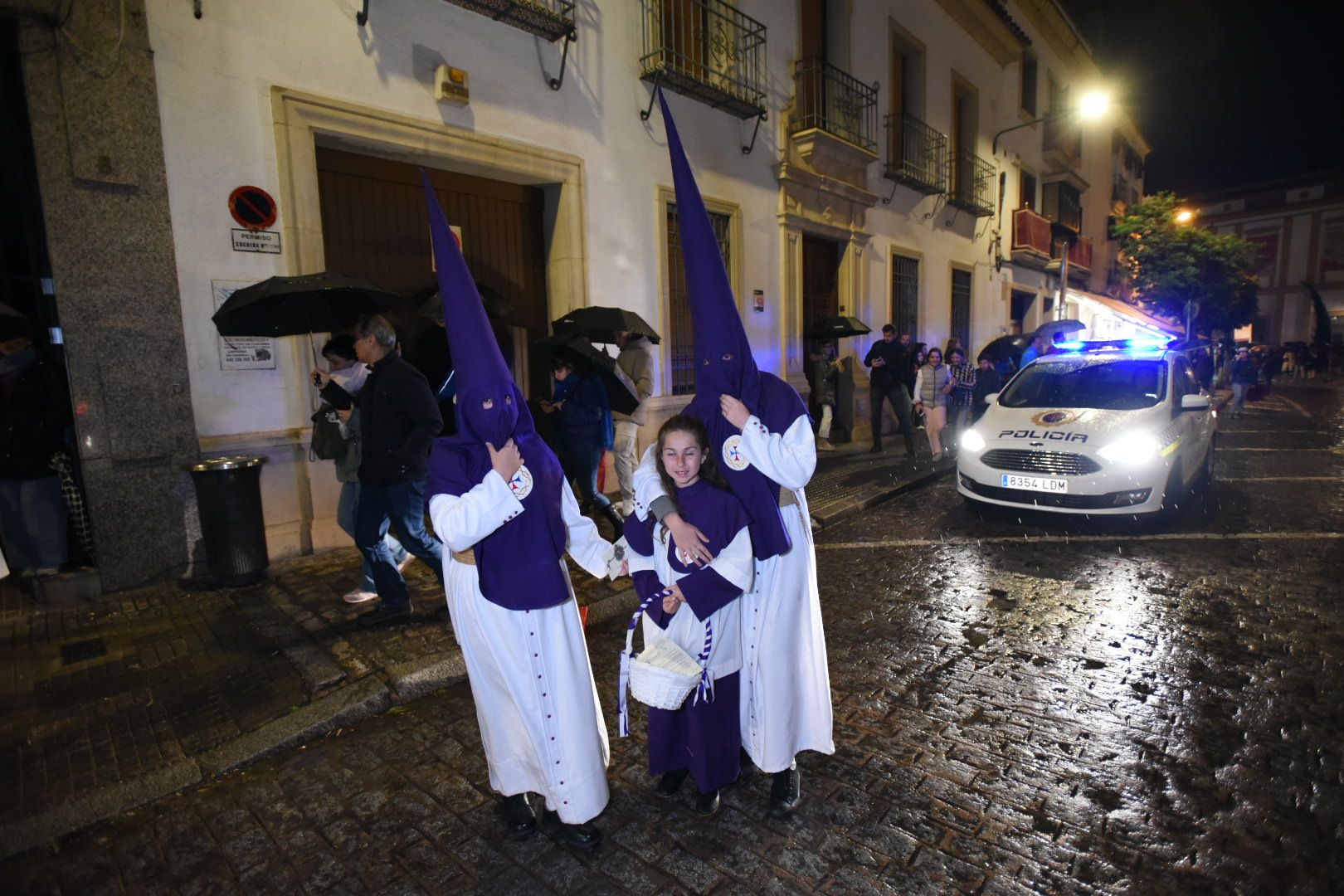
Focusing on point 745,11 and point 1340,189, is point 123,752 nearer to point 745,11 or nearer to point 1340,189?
point 745,11

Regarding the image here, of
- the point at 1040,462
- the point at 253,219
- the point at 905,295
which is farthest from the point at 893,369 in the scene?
the point at 253,219

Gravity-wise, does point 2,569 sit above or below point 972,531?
above

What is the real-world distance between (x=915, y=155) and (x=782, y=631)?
13.9 m

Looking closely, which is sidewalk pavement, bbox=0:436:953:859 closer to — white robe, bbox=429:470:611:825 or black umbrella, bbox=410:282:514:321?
white robe, bbox=429:470:611:825

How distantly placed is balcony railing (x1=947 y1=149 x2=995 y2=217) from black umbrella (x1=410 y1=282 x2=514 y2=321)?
12.1 meters

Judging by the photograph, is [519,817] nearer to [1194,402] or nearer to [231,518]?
[231,518]

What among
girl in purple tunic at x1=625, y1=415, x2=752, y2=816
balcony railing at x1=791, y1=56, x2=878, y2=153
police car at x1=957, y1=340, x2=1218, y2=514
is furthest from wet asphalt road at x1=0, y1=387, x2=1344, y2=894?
balcony railing at x1=791, y1=56, x2=878, y2=153

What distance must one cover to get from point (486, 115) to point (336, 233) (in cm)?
190

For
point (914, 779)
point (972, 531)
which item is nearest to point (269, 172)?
point (914, 779)

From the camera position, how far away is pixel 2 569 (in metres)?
2.91

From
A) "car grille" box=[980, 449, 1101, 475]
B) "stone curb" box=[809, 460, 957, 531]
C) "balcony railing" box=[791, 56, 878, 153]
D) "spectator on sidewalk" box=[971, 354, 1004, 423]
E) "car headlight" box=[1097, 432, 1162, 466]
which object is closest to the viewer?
→ "car headlight" box=[1097, 432, 1162, 466]

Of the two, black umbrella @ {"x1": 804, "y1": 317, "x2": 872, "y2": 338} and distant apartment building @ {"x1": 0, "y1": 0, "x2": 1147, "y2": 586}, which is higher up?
distant apartment building @ {"x1": 0, "y1": 0, "x2": 1147, "y2": 586}

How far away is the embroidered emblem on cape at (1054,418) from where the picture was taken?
6.64m

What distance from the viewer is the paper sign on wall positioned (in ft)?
17.6
